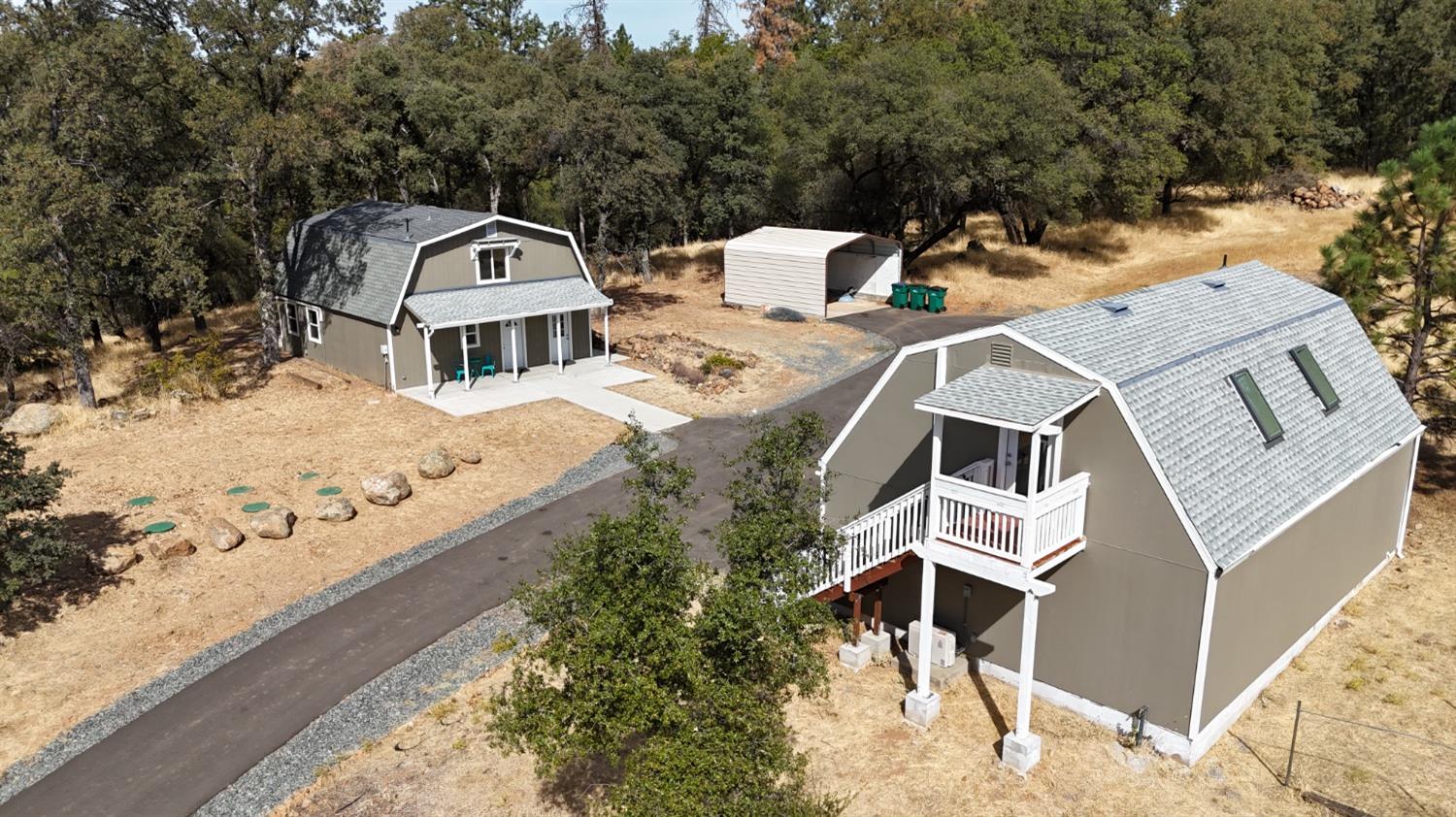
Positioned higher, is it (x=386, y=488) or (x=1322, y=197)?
(x=1322, y=197)

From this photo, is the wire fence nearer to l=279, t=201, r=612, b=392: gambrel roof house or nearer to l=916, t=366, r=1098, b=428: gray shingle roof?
l=916, t=366, r=1098, b=428: gray shingle roof

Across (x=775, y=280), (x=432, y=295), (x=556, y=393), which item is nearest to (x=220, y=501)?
(x=432, y=295)

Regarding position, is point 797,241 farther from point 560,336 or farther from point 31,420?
point 31,420

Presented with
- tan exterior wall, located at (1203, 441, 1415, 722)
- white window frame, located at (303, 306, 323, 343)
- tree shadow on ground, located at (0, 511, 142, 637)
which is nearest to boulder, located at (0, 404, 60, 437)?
tree shadow on ground, located at (0, 511, 142, 637)

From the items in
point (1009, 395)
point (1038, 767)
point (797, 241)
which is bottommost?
point (1038, 767)

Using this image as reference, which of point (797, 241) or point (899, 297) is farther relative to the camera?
point (797, 241)

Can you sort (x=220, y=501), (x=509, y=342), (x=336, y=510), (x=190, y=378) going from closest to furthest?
(x=336, y=510), (x=220, y=501), (x=190, y=378), (x=509, y=342)
